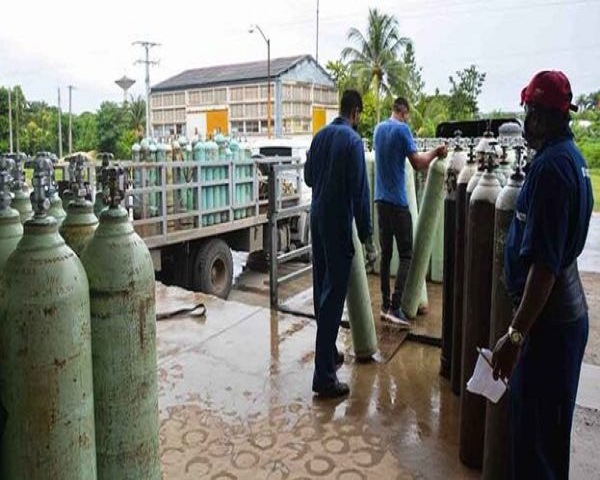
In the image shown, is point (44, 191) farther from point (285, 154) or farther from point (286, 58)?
point (286, 58)

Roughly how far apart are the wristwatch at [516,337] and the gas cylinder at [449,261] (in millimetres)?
1681

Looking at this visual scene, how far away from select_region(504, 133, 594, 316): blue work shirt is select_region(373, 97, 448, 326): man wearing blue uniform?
2769 millimetres

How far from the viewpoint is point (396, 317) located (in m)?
4.84

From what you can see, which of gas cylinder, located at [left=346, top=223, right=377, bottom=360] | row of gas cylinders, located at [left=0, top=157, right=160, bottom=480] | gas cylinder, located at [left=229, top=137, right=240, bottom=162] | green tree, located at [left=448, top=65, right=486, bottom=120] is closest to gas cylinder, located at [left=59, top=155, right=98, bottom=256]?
row of gas cylinders, located at [left=0, top=157, right=160, bottom=480]

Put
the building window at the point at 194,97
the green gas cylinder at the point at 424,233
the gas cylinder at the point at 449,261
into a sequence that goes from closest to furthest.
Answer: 1. the gas cylinder at the point at 449,261
2. the green gas cylinder at the point at 424,233
3. the building window at the point at 194,97

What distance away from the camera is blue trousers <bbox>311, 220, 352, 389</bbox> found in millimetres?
3498

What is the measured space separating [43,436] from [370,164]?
5346 mm

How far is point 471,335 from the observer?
279cm

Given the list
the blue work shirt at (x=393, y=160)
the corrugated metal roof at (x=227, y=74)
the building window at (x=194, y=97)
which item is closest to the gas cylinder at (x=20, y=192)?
the blue work shirt at (x=393, y=160)

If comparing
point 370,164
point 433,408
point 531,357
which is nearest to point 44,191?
point 531,357

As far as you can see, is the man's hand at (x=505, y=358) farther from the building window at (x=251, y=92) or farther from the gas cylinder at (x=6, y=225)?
the building window at (x=251, y=92)

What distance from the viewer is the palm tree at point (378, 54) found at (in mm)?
33156

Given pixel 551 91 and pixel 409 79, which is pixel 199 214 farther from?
pixel 409 79

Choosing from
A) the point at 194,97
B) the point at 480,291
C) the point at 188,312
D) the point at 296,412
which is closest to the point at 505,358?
the point at 480,291
